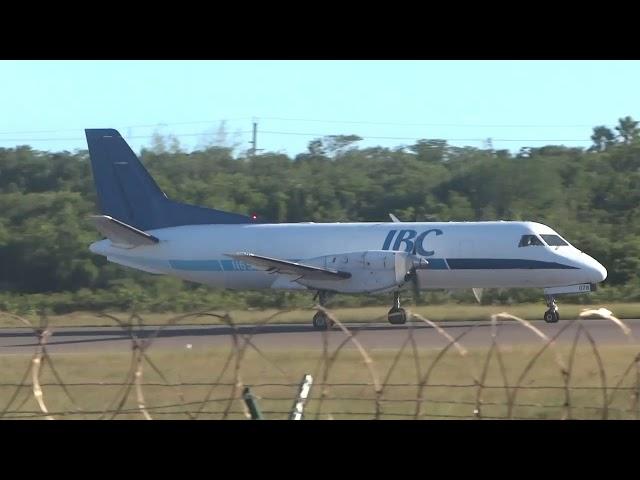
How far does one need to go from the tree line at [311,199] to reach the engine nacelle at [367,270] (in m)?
6.90

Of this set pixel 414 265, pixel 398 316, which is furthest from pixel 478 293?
pixel 398 316

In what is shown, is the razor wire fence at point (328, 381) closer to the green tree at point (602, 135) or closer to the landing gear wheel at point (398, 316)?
the landing gear wheel at point (398, 316)

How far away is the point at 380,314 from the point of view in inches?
1177

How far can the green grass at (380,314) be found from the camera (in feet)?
92.0

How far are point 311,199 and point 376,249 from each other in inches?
871

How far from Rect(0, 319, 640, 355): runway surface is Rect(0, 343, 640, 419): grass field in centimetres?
160

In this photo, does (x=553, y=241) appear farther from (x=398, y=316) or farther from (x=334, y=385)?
(x=334, y=385)

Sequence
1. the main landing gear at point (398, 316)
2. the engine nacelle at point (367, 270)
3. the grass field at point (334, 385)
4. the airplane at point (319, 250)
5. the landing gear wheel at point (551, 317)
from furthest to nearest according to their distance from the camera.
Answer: the airplane at point (319, 250) → the engine nacelle at point (367, 270) → the main landing gear at point (398, 316) → the landing gear wheel at point (551, 317) → the grass field at point (334, 385)

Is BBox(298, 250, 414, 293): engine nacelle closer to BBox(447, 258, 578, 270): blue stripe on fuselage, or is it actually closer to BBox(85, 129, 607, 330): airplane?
BBox(85, 129, 607, 330): airplane

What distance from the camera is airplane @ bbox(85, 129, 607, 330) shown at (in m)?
26.2

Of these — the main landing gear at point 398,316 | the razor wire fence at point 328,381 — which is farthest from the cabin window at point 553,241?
the razor wire fence at point 328,381

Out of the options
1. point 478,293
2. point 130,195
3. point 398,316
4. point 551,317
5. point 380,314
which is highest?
point 130,195

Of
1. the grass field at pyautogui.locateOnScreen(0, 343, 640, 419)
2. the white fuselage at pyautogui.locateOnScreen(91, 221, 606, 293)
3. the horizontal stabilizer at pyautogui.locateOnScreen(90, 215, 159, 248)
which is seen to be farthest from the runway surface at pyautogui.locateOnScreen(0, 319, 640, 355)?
the horizontal stabilizer at pyautogui.locateOnScreen(90, 215, 159, 248)

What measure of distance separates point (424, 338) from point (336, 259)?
16.1ft
